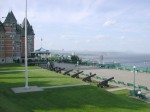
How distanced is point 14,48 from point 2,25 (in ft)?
25.5

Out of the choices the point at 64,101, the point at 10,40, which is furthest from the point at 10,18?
the point at 64,101

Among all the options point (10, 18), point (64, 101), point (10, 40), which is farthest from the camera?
point (10, 40)

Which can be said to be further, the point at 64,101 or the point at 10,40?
the point at 10,40

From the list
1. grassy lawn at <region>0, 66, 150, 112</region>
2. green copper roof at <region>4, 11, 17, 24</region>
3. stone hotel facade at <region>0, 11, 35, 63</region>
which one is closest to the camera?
grassy lawn at <region>0, 66, 150, 112</region>

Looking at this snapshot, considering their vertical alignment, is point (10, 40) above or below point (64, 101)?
above

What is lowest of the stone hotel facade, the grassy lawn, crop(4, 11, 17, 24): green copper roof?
the grassy lawn

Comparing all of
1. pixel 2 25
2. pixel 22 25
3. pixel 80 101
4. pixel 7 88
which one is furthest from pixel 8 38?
pixel 80 101

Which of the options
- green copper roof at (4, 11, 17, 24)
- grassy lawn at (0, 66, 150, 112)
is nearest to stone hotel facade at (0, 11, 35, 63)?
green copper roof at (4, 11, 17, 24)

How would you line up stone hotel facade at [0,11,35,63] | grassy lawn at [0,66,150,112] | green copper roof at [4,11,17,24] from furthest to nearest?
green copper roof at [4,11,17,24]
stone hotel facade at [0,11,35,63]
grassy lawn at [0,66,150,112]

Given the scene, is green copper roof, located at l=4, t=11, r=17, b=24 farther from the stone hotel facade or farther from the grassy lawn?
the grassy lawn

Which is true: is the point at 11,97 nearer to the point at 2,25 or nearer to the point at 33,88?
the point at 33,88

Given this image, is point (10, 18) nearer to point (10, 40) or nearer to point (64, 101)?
point (10, 40)

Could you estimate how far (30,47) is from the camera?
9069cm

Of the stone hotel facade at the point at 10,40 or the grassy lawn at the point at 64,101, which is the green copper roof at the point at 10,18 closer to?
the stone hotel facade at the point at 10,40
